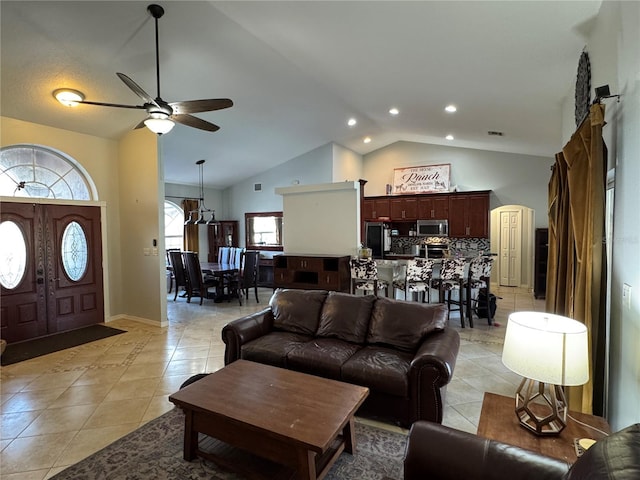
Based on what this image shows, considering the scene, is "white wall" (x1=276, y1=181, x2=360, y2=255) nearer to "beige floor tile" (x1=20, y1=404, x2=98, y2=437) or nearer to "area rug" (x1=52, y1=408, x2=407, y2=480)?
"area rug" (x1=52, y1=408, x2=407, y2=480)

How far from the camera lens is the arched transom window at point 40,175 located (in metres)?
4.51

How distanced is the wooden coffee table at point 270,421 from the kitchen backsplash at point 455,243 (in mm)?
6699

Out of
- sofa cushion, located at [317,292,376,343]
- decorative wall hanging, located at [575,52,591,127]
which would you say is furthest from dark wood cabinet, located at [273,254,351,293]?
decorative wall hanging, located at [575,52,591,127]

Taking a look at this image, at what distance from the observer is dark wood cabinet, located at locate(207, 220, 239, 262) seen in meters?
9.50

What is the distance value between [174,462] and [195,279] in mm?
4859

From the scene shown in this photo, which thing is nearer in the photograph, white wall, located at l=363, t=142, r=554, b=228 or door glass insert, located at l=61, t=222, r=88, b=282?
door glass insert, located at l=61, t=222, r=88, b=282

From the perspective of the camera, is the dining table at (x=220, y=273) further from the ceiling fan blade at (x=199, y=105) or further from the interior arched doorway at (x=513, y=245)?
the interior arched doorway at (x=513, y=245)

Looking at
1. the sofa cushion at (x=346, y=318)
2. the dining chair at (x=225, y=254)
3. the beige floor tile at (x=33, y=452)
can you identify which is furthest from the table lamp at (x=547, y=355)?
the dining chair at (x=225, y=254)

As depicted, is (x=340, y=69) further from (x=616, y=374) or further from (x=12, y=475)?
(x=12, y=475)

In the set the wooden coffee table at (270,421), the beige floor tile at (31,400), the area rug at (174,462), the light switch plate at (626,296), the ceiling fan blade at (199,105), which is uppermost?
the ceiling fan blade at (199,105)

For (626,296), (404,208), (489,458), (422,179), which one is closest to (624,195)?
(626,296)

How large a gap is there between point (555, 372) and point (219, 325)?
4824 mm

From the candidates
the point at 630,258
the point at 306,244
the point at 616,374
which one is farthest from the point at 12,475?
the point at 306,244

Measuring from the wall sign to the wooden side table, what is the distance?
6.94 meters
